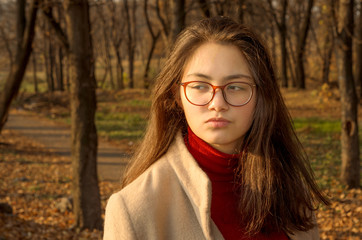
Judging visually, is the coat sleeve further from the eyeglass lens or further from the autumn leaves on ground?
the autumn leaves on ground

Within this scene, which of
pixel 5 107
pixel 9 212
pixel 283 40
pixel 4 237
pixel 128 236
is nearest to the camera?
pixel 128 236

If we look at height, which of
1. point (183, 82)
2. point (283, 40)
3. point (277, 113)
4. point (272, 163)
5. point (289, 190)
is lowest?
point (289, 190)

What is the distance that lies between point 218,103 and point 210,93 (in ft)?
0.19

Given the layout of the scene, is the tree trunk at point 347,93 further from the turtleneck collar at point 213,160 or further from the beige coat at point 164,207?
the beige coat at point 164,207

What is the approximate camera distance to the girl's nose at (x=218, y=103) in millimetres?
1649

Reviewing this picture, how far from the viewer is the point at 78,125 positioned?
235 inches

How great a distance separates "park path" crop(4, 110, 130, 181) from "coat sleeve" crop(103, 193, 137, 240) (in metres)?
6.88

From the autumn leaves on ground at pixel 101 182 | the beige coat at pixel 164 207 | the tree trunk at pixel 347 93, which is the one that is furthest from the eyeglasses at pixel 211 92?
the tree trunk at pixel 347 93

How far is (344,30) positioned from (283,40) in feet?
53.4

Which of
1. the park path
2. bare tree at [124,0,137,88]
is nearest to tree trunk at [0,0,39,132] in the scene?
the park path

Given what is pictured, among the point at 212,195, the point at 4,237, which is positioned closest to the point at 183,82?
the point at 212,195

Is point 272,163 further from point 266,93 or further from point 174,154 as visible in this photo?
point 174,154

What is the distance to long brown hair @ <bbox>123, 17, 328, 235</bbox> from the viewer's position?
1.77 m

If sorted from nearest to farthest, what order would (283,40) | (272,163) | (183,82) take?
1. (183,82)
2. (272,163)
3. (283,40)
